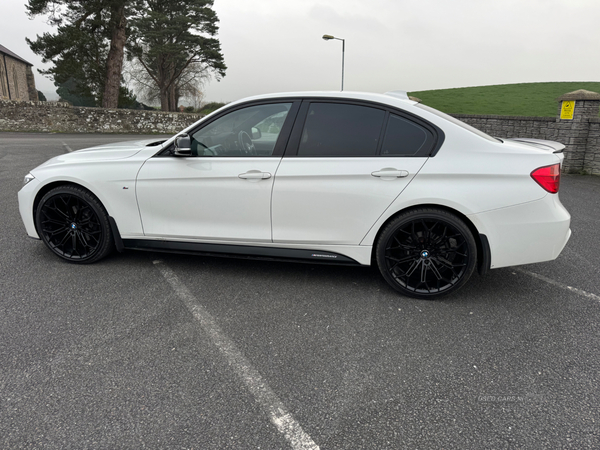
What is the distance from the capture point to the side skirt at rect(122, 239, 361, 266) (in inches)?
Answer: 144

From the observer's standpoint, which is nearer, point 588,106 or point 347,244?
point 347,244

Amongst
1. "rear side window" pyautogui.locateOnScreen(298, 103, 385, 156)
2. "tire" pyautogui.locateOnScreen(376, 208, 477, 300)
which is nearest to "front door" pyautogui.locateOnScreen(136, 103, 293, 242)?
"rear side window" pyautogui.locateOnScreen(298, 103, 385, 156)

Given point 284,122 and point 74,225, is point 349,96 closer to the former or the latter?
point 284,122

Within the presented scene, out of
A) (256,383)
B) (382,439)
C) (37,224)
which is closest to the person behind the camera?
(382,439)

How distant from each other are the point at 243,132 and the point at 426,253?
1834mm

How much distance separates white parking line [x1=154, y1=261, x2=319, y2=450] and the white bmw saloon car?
67 cm

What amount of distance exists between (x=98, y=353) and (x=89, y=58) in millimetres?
34435

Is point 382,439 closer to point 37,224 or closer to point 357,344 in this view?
point 357,344

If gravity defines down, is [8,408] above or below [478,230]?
below

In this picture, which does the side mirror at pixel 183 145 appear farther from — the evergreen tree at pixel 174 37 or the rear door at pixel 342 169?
the evergreen tree at pixel 174 37

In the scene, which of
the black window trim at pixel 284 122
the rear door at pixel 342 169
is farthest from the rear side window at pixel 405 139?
the black window trim at pixel 284 122

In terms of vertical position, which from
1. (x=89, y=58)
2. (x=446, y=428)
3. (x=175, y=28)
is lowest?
(x=446, y=428)

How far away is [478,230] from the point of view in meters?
3.34

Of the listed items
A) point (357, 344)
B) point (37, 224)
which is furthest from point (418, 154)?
point (37, 224)
